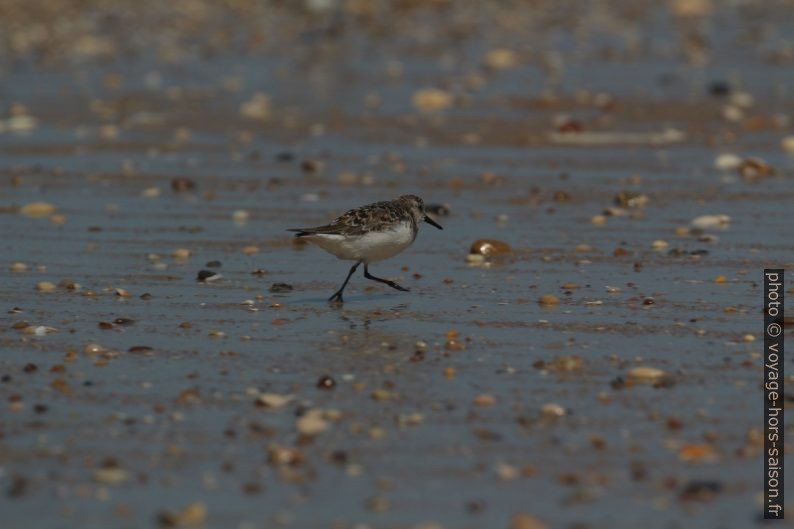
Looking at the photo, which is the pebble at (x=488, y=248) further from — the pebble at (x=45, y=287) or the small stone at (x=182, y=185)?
the small stone at (x=182, y=185)

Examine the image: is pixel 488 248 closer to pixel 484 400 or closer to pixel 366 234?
pixel 366 234

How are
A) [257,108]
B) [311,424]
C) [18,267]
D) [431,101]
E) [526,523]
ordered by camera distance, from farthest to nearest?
[431,101], [257,108], [18,267], [311,424], [526,523]

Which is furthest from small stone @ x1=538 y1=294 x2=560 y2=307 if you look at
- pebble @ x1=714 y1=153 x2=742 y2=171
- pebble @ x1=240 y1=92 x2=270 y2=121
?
pebble @ x1=240 y1=92 x2=270 y2=121

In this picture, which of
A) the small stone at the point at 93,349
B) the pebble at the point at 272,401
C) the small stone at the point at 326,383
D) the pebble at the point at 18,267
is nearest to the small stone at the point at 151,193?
the pebble at the point at 18,267

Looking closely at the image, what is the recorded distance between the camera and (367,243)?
7.14m

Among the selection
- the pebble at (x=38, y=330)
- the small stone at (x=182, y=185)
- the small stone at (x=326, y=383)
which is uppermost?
the small stone at (x=182, y=185)

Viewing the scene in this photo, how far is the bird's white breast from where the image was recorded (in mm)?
7125

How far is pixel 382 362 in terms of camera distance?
234 inches

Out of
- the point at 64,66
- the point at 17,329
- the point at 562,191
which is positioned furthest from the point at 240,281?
the point at 64,66

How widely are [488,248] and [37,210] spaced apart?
3.23 metres

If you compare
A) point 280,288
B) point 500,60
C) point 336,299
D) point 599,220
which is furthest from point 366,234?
point 500,60

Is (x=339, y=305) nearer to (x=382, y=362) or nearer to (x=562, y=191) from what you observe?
(x=382, y=362)

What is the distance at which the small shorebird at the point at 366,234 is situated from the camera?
712cm

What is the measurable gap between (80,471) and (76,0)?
2003 cm
